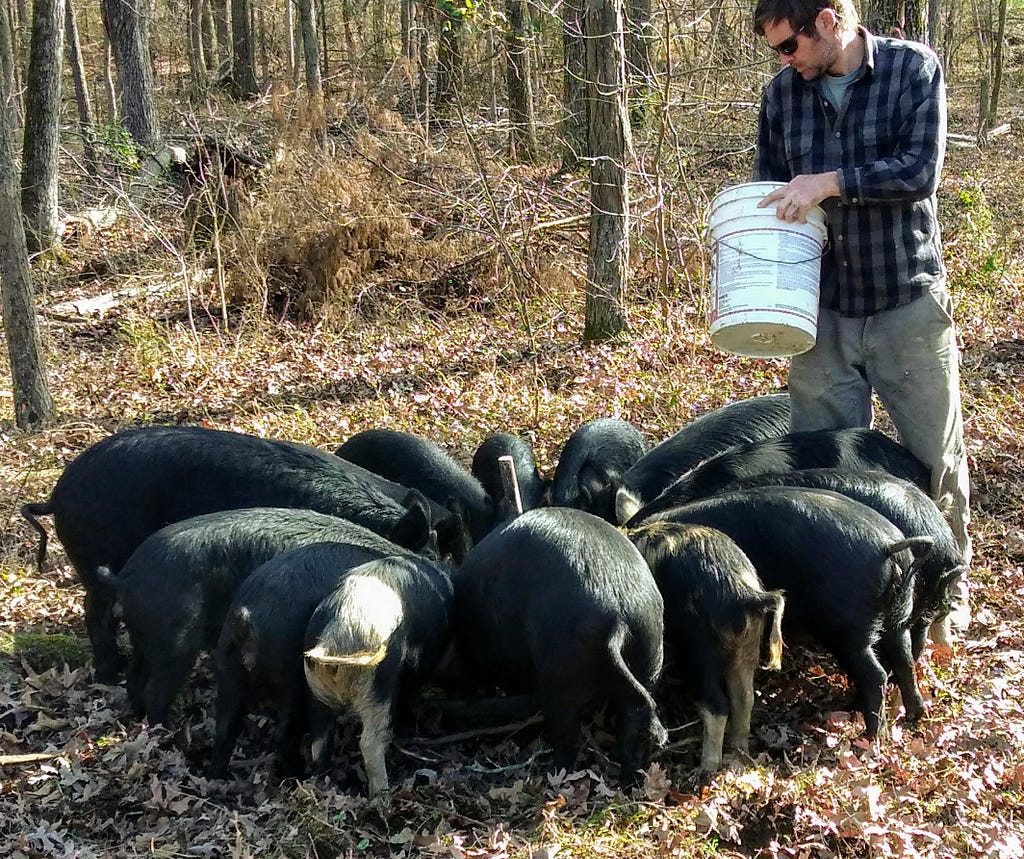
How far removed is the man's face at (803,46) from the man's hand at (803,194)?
46 cm

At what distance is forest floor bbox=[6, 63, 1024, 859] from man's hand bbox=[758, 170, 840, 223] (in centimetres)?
190

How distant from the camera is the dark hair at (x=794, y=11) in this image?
426 centimetres

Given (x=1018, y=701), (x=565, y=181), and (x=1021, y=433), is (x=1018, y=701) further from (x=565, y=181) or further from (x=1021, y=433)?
(x=565, y=181)

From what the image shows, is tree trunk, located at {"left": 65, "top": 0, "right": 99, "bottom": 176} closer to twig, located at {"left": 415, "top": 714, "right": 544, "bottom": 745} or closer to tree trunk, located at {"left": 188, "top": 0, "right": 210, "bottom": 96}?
tree trunk, located at {"left": 188, "top": 0, "right": 210, "bottom": 96}

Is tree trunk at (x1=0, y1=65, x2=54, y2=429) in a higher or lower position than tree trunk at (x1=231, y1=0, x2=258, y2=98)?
lower

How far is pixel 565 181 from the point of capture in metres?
11.0

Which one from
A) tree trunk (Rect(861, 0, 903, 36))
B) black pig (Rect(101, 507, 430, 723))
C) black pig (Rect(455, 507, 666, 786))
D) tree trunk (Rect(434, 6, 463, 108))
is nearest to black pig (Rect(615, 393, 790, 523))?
black pig (Rect(455, 507, 666, 786))

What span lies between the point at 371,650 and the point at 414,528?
127 centimetres

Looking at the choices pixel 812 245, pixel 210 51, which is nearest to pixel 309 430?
pixel 812 245

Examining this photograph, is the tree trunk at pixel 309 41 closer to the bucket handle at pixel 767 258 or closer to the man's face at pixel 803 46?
the man's face at pixel 803 46

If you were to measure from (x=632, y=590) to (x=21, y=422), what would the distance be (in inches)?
209

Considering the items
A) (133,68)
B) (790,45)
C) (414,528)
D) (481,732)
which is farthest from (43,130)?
(481,732)

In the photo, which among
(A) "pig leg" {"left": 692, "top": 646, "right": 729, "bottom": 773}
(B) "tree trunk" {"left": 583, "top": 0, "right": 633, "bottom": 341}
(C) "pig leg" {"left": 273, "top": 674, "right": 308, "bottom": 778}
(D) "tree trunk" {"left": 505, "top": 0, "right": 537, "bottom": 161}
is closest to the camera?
(A) "pig leg" {"left": 692, "top": 646, "right": 729, "bottom": 773}

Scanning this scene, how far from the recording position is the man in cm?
434
